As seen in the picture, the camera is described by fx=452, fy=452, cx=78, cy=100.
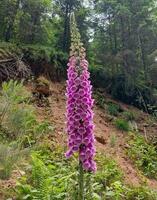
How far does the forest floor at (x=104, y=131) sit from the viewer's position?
11570mm

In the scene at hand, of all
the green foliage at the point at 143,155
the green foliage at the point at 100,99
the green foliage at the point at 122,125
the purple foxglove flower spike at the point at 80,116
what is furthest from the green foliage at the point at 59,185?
the green foliage at the point at 100,99

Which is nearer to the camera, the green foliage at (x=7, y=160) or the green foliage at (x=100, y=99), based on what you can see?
the green foliage at (x=7, y=160)

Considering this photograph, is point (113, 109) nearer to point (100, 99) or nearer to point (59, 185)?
point (100, 99)

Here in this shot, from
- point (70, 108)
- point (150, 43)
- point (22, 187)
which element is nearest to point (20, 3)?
point (150, 43)

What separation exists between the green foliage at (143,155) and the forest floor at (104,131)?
25 centimetres

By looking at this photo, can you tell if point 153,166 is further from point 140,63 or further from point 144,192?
point 140,63

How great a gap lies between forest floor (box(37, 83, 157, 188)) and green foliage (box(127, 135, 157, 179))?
251 mm

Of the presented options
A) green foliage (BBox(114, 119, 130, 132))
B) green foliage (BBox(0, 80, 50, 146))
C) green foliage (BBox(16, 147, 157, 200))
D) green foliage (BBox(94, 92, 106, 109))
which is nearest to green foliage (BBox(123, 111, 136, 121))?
green foliage (BBox(94, 92, 106, 109))

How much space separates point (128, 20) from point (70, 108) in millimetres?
15897

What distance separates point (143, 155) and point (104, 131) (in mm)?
1757

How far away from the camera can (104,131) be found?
49.4 ft

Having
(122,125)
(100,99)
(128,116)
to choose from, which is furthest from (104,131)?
(100,99)

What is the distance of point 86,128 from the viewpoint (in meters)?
4.91

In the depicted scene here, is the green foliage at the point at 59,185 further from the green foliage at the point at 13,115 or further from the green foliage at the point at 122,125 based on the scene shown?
the green foliage at the point at 122,125
